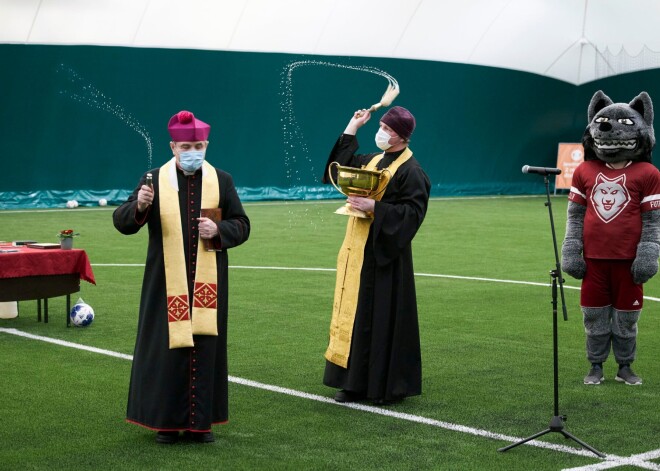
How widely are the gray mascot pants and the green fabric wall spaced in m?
21.4

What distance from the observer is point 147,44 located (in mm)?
29188

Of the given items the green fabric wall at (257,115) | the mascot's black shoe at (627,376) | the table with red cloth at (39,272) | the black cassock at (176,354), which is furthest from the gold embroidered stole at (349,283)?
the green fabric wall at (257,115)

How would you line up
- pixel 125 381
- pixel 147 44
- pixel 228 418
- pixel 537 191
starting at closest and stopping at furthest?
pixel 228 418 < pixel 125 381 < pixel 147 44 < pixel 537 191

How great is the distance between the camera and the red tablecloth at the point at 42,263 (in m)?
10.7

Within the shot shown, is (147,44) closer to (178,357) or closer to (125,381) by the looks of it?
(125,381)

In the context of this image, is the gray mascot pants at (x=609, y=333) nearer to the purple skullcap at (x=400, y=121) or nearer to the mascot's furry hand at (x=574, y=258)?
the mascot's furry hand at (x=574, y=258)

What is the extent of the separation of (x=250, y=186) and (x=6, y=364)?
22333 millimetres

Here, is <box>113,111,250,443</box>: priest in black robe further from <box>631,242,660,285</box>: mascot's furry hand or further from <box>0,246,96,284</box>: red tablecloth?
<box>0,246,96,284</box>: red tablecloth

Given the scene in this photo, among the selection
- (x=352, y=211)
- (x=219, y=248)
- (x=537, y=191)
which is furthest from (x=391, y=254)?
(x=537, y=191)

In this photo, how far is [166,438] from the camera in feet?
22.6

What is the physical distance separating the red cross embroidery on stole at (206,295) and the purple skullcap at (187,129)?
87cm

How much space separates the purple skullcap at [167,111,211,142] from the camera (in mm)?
6828

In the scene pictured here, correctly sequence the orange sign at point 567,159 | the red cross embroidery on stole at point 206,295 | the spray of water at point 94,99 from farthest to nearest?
the orange sign at point 567,159
the spray of water at point 94,99
the red cross embroidery on stole at point 206,295

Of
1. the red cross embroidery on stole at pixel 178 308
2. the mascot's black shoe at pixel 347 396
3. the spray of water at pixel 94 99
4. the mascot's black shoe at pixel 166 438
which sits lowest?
the mascot's black shoe at pixel 166 438
